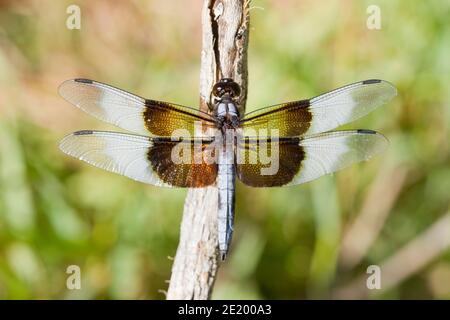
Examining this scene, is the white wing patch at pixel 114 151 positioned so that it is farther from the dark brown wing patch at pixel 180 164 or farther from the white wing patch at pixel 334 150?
the white wing patch at pixel 334 150

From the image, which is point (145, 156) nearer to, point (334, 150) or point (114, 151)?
point (114, 151)

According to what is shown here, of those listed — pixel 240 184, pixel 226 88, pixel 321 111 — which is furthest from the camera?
pixel 240 184

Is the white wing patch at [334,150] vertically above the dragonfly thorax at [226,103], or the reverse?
the dragonfly thorax at [226,103]

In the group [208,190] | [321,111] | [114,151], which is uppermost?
[321,111]

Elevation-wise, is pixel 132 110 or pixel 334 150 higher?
pixel 132 110

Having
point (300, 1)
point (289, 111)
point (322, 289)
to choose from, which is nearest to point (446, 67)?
point (300, 1)

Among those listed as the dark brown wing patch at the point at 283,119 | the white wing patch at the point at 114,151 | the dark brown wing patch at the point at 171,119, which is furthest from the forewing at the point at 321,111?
the white wing patch at the point at 114,151

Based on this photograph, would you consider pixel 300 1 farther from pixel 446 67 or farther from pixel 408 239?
pixel 408 239

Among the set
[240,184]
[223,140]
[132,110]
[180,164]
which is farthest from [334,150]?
[240,184]
